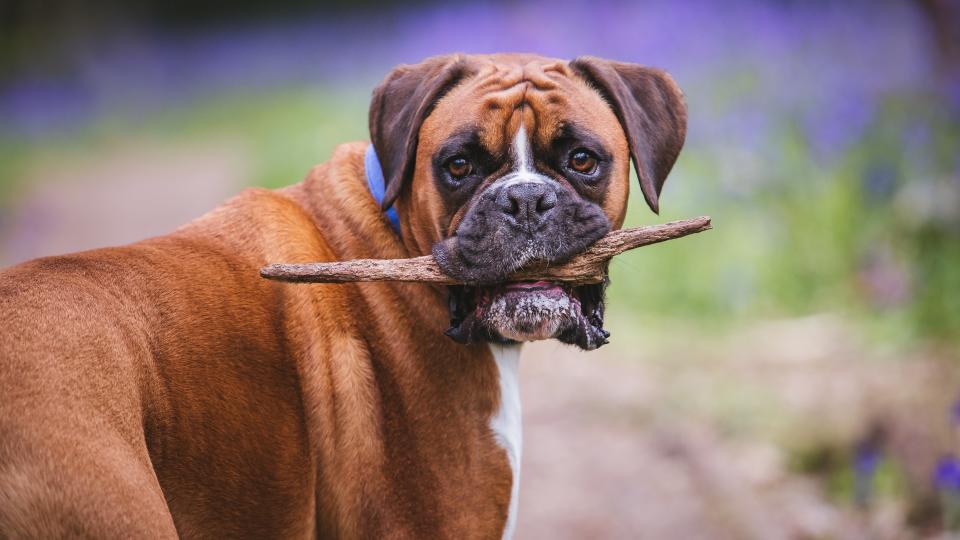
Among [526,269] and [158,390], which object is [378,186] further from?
[158,390]

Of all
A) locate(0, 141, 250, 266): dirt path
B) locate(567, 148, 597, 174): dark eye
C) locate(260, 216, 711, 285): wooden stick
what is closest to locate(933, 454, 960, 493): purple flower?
locate(260, 216, 711, 285): wooden stick

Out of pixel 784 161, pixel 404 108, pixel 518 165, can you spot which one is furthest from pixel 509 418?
pixel 784 161

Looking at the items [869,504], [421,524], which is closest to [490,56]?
[421,524]

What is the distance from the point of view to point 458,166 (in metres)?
3.46

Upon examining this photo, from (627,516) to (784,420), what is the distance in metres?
1.26

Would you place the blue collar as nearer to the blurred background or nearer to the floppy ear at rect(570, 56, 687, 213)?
the floppy ear at rect(570, 56, 687, 213)

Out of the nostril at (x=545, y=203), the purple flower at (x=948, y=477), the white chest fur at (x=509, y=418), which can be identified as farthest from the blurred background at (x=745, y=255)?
the nostril at (x=545, y=203)

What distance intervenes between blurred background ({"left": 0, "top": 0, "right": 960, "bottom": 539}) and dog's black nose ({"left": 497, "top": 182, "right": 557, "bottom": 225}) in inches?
65.6

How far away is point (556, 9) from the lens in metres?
11.5

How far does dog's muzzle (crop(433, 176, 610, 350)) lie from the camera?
321 centimetres

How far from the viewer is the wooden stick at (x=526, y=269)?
9.92 feet

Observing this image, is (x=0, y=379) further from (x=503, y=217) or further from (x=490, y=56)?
(x=490, y=56)

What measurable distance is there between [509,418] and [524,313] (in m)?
0.45

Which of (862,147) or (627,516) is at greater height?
(862,147)
